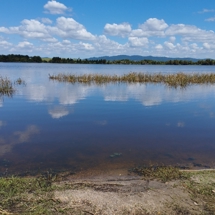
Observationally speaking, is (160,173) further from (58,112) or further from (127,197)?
(58,112)

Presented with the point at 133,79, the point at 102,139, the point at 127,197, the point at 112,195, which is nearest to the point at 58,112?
the point at 102,139

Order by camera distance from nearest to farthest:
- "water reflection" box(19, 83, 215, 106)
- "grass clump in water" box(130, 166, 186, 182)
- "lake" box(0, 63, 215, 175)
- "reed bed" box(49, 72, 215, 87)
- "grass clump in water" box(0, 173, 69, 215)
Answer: "grass clump in water" box(0, 173, 69, 215), "grass clump in water" box(130, 166, 186, 182), "lake" box(0, 63, 215, 175), "water reflection" box(19, 83, 215, 106), "reed bed" box(49, 72, 215, 87)

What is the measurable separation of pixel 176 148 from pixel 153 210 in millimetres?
4574

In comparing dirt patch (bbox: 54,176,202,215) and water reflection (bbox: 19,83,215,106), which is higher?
water reflection (bbox: 19,83,215,106)

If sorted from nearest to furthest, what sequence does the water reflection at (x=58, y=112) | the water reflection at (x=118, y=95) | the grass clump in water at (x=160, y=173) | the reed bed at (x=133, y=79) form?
the grass clump in water at (x=160, y=173), the water reflection at (x=58, y=112), the water reflection at (x=118, y=95), the reed bed at (x=133, y=79)

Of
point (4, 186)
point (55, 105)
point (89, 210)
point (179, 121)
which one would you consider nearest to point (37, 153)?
point (4, 186)

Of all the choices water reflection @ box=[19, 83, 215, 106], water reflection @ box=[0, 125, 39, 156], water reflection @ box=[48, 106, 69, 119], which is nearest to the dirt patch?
water reflection @ box=[0, 125, 39, 156]

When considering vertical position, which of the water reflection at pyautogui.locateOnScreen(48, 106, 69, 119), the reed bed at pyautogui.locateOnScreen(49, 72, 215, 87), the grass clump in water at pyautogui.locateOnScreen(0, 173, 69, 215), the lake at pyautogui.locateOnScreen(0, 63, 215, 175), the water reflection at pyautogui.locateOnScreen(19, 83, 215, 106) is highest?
the reed bed at pyautogui.locateOnScreen(49, 72, 215, 87)

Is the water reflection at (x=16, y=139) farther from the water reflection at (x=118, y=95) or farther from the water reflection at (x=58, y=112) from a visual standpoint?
the water reflection at (x=118, y=95)

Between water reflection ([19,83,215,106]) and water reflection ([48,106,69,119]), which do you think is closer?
water reflection ([48,106,69,119])

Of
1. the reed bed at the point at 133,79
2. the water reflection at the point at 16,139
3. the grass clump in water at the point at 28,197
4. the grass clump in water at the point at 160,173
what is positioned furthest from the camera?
A: the reed bed at the point at 133,79

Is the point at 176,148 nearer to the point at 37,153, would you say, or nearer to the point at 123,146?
the point at 123,146

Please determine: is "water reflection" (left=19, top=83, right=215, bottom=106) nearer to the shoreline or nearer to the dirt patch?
the shoreline

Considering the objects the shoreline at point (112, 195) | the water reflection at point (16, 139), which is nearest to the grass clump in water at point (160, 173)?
the shoreline at point (112, 195)
